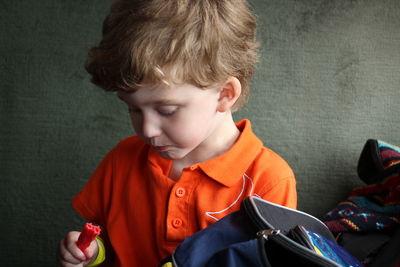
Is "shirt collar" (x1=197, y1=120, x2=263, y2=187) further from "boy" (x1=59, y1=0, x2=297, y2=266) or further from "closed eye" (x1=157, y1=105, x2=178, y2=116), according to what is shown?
"closed eye" (x1=157, y1=105, x2=178, y2=116)

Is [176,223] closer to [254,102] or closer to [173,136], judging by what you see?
[173,136]

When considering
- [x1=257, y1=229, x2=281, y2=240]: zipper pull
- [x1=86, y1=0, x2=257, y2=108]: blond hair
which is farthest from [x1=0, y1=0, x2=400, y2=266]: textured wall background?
[x1=257, y1=229, x2=281, y2=240]: zipper pull

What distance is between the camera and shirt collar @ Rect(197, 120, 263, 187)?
0.83 meters

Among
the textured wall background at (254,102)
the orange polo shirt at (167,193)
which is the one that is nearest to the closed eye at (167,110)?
the orange polo shirt at (167,193)

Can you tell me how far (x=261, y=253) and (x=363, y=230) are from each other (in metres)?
0.35

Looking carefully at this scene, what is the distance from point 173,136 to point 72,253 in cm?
25

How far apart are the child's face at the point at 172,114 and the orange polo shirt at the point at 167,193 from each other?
2.8 inches

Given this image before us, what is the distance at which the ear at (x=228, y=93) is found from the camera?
0.80m

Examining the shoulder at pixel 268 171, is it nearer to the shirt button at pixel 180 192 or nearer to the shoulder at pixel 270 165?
the shoulder at pixel 270 165

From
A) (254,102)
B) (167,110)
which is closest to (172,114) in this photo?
(167,110)

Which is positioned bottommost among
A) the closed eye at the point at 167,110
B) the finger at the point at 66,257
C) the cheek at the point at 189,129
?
the finger at the point at 66,257

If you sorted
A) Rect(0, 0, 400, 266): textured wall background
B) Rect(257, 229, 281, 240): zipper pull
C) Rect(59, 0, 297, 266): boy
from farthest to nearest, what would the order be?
Rect(0, 0, 400, 266): textured wall background
Rect(59, 0, 297, 266): boy
Rect(257, 229, 281, 240): zipper pull

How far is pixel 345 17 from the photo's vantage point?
1.01m

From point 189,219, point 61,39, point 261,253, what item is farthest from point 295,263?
point 61,39
